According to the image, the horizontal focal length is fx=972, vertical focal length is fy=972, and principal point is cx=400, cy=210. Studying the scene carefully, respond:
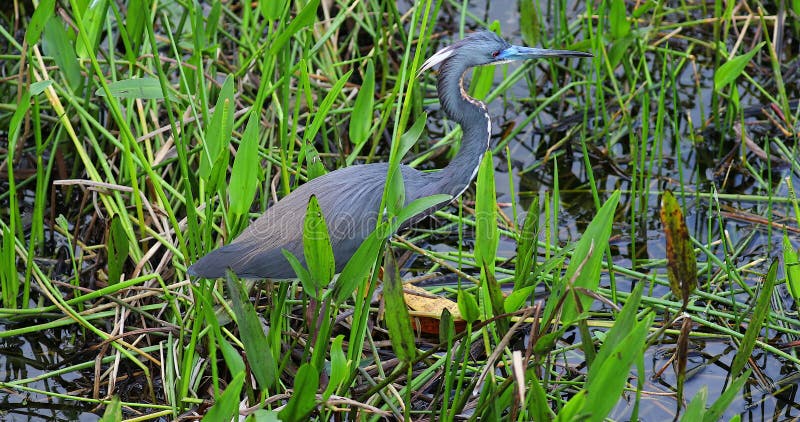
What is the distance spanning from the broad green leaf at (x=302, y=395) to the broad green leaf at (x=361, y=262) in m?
0.23

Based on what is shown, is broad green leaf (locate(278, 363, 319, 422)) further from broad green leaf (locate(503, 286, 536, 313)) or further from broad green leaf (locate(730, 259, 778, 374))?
broad green leaf (locate(730, 259, 778, 374))

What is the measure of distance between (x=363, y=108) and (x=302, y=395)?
40.9 inches

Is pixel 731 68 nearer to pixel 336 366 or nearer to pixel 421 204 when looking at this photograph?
pixel 421 204

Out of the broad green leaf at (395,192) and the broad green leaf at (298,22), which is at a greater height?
the broad green leaf at (298,22)

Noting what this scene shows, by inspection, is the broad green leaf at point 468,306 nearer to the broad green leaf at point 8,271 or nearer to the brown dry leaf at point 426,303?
the brown dry leaf at point 426,303

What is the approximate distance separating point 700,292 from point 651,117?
1.43 meters

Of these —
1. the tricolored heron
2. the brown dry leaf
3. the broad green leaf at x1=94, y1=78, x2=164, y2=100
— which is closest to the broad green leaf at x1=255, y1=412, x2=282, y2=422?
the tricolored heron

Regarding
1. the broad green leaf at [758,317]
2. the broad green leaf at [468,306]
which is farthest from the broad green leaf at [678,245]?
the broad green leaf at [468,306]

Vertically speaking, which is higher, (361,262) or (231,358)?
(361,262)

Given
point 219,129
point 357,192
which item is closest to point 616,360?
point 219,129

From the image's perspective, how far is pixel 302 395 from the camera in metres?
2.11

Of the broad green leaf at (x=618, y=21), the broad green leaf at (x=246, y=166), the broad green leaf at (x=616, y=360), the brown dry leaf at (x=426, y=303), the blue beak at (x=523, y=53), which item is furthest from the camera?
the broad green leaf at (x=618, y=21)

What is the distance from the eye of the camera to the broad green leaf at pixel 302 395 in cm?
204

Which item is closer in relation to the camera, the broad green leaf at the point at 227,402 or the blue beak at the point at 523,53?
the broad green leaf at the point at 227,402
